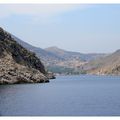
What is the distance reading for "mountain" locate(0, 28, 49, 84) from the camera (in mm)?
145875

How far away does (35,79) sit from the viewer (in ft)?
527

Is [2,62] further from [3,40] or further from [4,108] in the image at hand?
[4,108]

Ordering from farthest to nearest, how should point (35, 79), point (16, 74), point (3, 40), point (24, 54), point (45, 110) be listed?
point (24, 54), point (3, 40), point (35, 79), point (16, 74), point (45, 110)

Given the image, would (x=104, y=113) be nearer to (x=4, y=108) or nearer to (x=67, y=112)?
(x=67, y=112)

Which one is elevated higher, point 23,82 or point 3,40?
point 3,40

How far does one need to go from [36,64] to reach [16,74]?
1812 inches

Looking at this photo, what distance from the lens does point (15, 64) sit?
159125 millimetres

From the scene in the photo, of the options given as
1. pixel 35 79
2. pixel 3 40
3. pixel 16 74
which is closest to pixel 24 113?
pixel 16 74

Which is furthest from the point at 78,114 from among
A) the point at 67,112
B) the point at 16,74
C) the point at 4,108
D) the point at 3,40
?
the point at 3,40

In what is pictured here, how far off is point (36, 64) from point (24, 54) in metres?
11.2

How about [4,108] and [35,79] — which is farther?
[35,79]

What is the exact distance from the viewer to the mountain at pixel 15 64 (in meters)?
146

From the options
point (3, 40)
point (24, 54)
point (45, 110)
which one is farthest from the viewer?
point (24, 54)

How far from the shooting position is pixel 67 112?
191 ft
